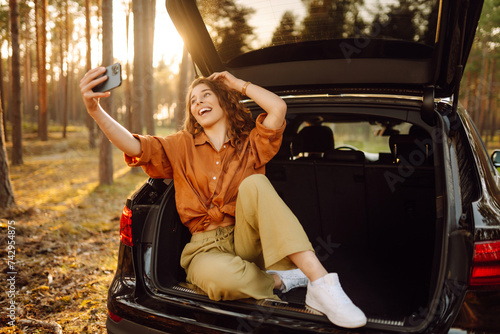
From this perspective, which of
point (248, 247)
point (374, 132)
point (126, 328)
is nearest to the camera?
point (126, 328)

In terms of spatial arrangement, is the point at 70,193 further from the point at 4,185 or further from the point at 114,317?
the point at 114,317

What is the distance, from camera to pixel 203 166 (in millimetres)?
2020

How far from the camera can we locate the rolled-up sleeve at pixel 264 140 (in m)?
2.00

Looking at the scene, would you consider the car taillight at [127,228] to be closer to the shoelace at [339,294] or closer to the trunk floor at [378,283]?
the trunk floor at [378,283]

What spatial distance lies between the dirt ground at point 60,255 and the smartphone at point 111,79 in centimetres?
168

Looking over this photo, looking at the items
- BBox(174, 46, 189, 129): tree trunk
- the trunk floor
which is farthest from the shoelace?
BBox(174, 46, 189, 129): tree trunk

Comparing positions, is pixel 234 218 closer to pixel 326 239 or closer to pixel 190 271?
pixel 190 271

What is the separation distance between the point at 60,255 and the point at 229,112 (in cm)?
273

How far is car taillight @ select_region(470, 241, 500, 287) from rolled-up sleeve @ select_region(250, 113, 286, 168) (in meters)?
1.09

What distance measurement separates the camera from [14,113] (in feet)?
33.7

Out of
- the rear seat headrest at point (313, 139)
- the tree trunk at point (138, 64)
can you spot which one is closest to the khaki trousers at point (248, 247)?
the rear seat headrest at point (313, 139)

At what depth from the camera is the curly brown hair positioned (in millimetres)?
2184

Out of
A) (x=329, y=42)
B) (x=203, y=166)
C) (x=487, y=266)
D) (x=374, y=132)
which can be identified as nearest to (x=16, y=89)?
(x=374, y=132)

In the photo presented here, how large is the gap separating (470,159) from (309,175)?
1.31 m
